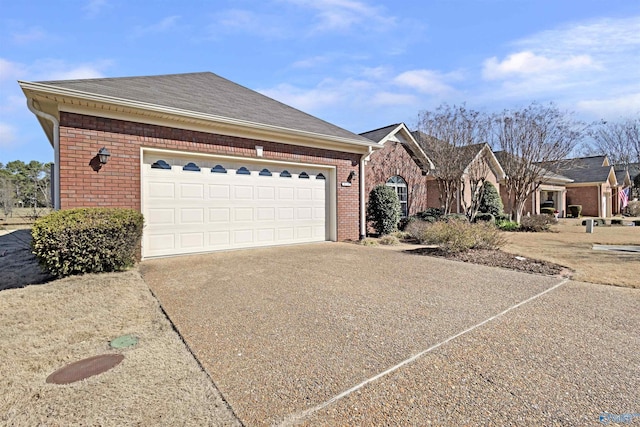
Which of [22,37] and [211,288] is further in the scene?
[22,37]

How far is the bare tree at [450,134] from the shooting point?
15.1 meters

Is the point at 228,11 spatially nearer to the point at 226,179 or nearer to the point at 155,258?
the point at 226,179

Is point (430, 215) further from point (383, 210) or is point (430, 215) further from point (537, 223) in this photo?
point (537, 223)

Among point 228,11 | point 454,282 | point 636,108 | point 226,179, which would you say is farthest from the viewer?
point 636,108

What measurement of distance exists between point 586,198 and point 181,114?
3524 cm

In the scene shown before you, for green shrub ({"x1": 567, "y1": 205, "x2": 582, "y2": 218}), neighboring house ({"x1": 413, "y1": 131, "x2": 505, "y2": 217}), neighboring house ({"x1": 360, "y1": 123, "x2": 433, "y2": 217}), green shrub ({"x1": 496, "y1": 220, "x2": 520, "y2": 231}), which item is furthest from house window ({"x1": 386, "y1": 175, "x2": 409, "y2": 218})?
green shrub ({"x1": 567, "y1": 205, "x2": 582, "y2": 218})

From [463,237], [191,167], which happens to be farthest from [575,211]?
[191,167]

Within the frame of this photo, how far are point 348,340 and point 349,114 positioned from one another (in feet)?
59.7

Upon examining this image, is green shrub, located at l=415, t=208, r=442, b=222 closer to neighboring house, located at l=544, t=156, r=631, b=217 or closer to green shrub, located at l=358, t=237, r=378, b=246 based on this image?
green shrub, located at l=358, t=237, r=378, b=246

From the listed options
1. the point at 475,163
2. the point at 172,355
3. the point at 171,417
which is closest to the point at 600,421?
the point at 171,417

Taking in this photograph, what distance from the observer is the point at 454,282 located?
5.79 m

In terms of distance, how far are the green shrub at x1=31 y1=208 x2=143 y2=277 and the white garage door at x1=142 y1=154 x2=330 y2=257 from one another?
1.43 metres

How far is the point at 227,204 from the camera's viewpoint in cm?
880

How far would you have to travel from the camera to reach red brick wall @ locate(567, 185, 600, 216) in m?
28.7
